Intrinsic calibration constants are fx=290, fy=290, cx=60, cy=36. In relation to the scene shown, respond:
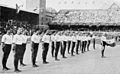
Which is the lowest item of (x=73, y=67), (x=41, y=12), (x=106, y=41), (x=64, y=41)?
(x=73, y=67)

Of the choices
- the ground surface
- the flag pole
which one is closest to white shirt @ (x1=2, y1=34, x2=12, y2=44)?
the ground surface

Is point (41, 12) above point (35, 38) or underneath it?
above

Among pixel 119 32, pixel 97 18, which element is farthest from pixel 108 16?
pixel 119 32

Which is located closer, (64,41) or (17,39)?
(17,39)

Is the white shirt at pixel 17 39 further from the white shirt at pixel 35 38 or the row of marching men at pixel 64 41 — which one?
the row of marching men at pixel 64 41

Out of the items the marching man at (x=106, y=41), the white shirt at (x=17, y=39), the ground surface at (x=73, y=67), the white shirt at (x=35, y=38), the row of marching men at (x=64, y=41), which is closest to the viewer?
the ground surface at (x=73, y=67)

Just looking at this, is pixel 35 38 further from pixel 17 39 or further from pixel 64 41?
pixel 64 41

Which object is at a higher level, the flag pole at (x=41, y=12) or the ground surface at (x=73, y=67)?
the flag pole at (x=41, y=12)

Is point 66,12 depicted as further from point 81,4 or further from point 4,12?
point 81,4

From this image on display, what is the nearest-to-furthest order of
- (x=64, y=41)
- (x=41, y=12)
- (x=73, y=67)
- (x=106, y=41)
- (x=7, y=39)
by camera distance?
1. (x=7, y=39)
2. (x=73, y=67)
3. (x=64, y=41)
4. (x=106, y=41)
5. (x=41, y=12)

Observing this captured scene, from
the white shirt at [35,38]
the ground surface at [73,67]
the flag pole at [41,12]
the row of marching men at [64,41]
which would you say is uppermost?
the flag pole at [41,12]

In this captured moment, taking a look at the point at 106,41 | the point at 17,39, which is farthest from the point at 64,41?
the point at 17,39

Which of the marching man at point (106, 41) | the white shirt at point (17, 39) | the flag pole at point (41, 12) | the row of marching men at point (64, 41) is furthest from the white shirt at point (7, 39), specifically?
the flag pole at point (41, 12)

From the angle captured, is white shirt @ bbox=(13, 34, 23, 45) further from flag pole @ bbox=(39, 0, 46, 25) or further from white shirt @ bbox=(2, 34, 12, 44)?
flag pole @ bbox=(39, 0, 46, 25)
